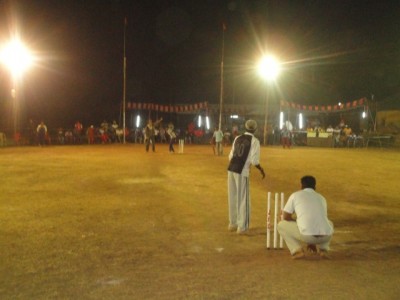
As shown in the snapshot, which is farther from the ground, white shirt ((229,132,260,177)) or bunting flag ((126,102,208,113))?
bunting flag ((126,102,208,113))

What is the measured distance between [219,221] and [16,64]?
20.5 meters

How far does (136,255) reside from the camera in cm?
677

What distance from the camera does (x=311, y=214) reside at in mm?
6293

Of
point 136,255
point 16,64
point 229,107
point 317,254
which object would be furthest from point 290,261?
point 229,107

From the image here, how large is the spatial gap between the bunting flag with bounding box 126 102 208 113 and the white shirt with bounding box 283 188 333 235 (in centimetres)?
3178

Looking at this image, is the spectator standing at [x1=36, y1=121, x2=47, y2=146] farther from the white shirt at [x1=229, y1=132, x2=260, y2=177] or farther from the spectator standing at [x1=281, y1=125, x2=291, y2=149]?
the white shirt at [x1=229, y1=132, x2=260, y2=177]

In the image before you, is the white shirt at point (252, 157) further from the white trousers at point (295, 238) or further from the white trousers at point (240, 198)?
the white trousers at point (295, 238)

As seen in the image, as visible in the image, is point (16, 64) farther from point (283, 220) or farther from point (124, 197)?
point (283, 220)

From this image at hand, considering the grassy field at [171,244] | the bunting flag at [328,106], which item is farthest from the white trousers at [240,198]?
the bunting flag at [328,106]

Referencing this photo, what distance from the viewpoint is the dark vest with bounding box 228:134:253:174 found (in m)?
7.96

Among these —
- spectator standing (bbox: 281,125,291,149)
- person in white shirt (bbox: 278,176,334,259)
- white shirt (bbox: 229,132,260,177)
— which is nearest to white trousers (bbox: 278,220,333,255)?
person in white shirt (bbox: 278,176,334,259)

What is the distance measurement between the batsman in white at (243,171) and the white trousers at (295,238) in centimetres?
138

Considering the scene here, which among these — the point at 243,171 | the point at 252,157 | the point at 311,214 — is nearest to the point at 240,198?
the point at 243,171

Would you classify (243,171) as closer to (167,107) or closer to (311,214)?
(311,214)
